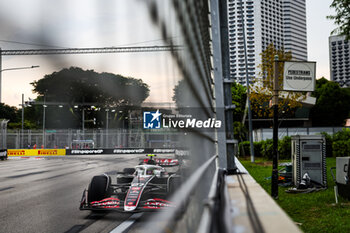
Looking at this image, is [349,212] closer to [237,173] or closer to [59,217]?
[237,173]

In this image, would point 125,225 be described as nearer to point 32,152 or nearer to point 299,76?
point 299,76

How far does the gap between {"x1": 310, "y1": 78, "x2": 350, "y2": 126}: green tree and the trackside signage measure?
39.2m

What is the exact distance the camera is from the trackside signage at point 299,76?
6504mm

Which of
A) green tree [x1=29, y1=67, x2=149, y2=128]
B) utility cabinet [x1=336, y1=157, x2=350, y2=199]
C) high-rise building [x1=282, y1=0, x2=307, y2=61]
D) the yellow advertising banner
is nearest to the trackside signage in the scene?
utility cabinet [x1=336, y1=157, x2=350, y2=199]

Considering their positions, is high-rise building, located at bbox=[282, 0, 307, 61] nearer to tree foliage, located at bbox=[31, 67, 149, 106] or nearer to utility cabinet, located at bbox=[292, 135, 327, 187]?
tree foliage, located at bbox=[31, 67, 149, 106]

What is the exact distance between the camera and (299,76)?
668cm

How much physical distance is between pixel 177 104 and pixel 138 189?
601 cm

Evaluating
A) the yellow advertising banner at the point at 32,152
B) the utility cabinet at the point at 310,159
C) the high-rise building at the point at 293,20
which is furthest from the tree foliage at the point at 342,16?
the yellow advertising banner at the point at 32,152

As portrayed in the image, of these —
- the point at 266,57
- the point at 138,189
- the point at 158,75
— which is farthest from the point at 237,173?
the point at 266,57

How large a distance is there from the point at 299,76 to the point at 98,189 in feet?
13.5

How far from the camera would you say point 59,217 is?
6.61m

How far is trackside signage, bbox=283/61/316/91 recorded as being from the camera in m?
6.50

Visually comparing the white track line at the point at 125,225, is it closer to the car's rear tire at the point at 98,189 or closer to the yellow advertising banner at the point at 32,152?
the car's rear tire at the point at 98,189

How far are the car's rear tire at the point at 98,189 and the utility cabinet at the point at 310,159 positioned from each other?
15.7 ft
